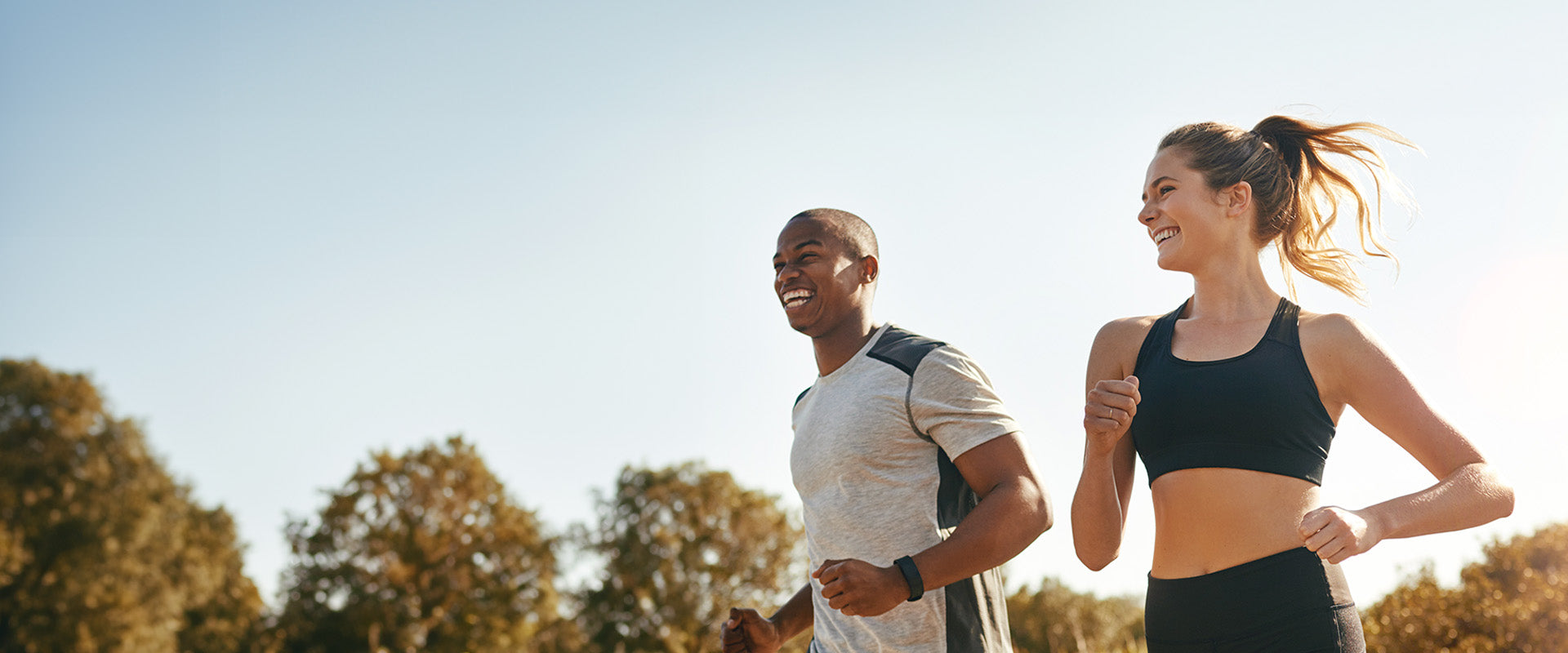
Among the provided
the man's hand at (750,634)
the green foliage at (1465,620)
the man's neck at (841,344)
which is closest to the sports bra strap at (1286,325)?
the man's neck at (841,344)

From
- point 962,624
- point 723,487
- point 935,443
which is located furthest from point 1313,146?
point 723,487

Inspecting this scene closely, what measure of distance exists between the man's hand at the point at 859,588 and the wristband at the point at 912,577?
47mm

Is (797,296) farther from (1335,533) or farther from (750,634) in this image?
(1335,533)

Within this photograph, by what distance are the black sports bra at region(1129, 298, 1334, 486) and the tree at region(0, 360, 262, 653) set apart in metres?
31.9

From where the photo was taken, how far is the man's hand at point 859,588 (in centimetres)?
297

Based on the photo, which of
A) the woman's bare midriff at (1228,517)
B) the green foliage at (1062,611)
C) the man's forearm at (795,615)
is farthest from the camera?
the green foliage at (1062,611)

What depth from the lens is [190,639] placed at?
3519 centimetres

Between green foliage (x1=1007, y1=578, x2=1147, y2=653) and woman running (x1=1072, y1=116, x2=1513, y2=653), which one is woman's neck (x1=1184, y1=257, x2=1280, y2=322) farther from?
green foliage (x1=1007, y1=578, x2=1147, y2=653)

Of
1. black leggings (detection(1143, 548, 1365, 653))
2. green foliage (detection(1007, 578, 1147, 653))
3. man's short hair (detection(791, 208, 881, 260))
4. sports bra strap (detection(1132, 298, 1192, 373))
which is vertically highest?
green foliage (detection(1007, 578, 1147, 653))

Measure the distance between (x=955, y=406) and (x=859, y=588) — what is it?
0.83 metres

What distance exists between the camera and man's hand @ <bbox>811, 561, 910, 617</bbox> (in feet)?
9.73

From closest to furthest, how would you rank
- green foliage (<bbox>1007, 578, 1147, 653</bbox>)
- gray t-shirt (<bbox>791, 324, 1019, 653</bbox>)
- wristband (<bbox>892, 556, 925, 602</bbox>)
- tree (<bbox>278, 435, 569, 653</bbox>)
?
wristband (<bbox>892, 556, 925, 602</bbox>) < gray t-shirt (<bbox>791, 324, 1019, 653</bbox>) < green foliage (<bbox>1007, 578, 1147, 653</bbox>) < tree (<bbox>278, 435, 569, 653</bbox>)

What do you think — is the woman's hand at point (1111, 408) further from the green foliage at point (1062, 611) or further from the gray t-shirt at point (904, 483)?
the green foliage at point (1062, 611)

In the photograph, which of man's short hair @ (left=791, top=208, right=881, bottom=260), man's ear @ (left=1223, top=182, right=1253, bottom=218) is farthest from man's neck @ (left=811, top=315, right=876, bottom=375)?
man's ear @ (left=1223, top=182, right=1253, bottom=218)
